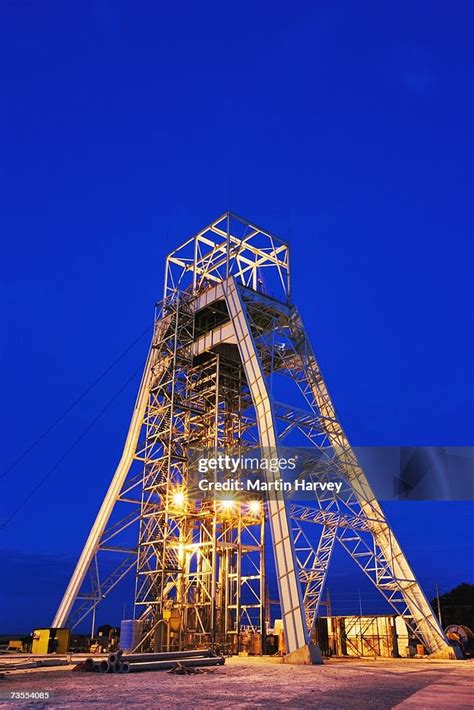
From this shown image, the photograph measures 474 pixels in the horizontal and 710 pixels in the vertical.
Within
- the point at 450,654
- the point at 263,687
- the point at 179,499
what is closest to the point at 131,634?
the point at 179,499

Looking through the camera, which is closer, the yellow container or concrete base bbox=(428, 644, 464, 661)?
concrete base bbox=(428, 644, 464, 661)

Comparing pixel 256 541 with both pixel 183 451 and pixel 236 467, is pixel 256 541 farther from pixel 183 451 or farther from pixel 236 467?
pixel 183 451

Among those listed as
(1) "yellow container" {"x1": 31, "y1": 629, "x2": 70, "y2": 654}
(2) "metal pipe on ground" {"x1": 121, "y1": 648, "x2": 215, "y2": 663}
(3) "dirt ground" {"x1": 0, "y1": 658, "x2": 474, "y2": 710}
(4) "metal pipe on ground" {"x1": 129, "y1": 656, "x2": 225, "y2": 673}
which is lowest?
(3) "dirt ground" {"x1": 0, "y1": 658, "x2": 474, "y2": 710}

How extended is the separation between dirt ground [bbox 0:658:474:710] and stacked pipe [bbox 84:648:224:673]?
607 mm

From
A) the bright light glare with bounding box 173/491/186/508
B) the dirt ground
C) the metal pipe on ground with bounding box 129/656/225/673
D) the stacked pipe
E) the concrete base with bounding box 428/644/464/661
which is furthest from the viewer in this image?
the bright light glare with bounding box 173/491/186/508

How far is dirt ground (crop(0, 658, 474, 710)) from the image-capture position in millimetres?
10648

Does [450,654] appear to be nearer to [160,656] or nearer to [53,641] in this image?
[160,656]

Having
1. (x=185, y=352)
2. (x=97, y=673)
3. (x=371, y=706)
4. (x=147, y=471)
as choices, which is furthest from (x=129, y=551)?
(x=371, y=706)

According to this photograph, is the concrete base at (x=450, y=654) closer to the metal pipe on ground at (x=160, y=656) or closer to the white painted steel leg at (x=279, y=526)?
the white painted steel leg at (x=279, y=526)

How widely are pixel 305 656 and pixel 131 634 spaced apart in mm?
8940

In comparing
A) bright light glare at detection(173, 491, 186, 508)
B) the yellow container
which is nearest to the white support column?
bright light glare at detection(173, 491, 186, 508)

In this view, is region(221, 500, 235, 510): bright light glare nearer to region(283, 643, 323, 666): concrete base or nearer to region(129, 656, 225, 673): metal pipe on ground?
region(129, 656, 225, 673): metal pipe on ground

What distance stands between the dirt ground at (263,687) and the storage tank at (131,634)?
23.2 feet

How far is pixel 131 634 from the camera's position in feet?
82.7
